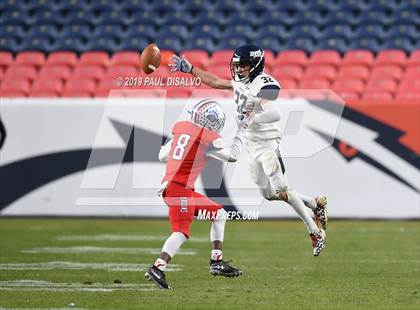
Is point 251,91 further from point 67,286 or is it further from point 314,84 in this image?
point 314,84

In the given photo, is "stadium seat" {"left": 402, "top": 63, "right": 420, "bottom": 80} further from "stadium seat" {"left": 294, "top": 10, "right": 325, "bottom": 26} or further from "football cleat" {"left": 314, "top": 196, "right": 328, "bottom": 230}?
"football cleat" {"left": 314, "top": 196, "right": 328, "bottom": 230}

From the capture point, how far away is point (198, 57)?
48.5 ft

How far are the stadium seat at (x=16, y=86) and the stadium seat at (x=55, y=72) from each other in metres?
0.27

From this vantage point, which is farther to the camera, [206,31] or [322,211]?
[206,31]

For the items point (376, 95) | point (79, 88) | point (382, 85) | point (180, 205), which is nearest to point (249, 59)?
point (180, 205)

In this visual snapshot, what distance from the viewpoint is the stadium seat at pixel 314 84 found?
13867 millimetres

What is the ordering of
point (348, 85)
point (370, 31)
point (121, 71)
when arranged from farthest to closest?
1. point (370, 31)
2. point (121, 71)
3. point (348, 85)

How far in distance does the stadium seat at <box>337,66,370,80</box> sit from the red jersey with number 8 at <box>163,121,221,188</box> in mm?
6919

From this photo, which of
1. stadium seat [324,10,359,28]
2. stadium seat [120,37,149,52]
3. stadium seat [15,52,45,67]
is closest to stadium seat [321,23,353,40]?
stadium seat [324,10,359,28]

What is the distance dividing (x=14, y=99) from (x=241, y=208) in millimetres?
3358

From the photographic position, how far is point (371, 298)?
6758mm

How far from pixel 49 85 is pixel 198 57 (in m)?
2.27

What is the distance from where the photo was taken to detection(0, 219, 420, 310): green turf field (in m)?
6.73

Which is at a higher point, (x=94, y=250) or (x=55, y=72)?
(x=55, y=72)
